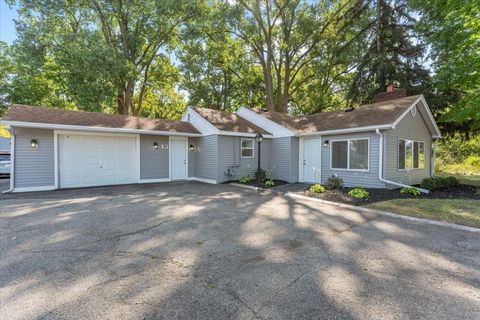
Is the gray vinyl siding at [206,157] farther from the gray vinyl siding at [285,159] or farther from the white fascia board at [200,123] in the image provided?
the gray vinyl siding at [285,159]

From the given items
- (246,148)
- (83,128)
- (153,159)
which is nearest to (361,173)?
(246,148)

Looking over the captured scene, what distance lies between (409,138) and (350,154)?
2.87 m

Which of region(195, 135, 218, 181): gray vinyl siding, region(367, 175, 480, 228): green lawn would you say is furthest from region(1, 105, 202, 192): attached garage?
region(367, 175, 480, 228): green lawn

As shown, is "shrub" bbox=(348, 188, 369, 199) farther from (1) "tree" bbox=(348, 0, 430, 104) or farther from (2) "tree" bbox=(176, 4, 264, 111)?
(2) "tree" bbox=(176, 4, 264, 111)

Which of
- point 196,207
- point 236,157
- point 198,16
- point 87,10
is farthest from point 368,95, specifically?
point 87,10

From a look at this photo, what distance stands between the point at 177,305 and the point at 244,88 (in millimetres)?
22518

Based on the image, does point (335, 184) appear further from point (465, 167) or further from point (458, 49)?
point (465, 167)

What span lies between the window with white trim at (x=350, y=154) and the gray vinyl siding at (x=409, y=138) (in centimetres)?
75

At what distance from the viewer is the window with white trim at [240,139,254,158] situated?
12547 mm

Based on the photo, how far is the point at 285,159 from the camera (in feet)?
40.3

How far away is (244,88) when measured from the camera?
23.4 metres

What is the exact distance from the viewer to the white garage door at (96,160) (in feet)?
33.0

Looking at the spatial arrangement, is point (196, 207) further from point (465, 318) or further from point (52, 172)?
point (52, 172)

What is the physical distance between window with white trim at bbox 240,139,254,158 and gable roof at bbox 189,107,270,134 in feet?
1.67
